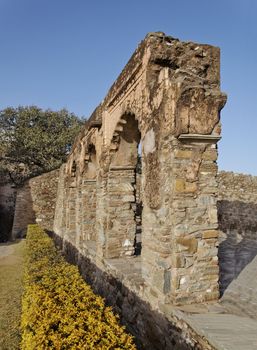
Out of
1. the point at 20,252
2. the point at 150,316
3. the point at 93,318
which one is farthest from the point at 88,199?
the point at 93,318

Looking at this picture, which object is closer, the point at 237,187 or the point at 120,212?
the point at 120,212

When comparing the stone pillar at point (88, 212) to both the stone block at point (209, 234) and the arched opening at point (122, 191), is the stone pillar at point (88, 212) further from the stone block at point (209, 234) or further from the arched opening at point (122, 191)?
the stone block at point (209, 234)

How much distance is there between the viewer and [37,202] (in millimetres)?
17609

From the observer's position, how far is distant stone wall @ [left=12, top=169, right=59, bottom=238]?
17031 millimetres

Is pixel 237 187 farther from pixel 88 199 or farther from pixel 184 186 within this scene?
pixel 184 186

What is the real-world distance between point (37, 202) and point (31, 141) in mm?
4469

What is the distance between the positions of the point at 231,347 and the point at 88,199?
7.41m

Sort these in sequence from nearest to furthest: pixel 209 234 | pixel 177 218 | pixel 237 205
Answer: pixel 177 218 < pixel 209 234 < pixel 237 205

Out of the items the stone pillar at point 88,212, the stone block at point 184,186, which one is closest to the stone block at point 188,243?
the stone block at point 184,186

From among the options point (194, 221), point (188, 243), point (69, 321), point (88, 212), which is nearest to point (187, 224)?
point (194, 221)

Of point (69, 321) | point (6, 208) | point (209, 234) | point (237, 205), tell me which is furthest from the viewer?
A: point (6, 208)

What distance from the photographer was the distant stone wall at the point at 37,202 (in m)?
17.0

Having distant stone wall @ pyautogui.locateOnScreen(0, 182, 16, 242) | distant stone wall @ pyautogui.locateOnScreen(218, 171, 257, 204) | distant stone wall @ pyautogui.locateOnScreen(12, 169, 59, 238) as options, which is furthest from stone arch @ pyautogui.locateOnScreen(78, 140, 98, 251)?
distant stone wall @ pyautogui.locateOnScreen(0, 182, 16, 242)

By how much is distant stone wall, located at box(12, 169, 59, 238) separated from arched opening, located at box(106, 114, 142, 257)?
37.8ft
